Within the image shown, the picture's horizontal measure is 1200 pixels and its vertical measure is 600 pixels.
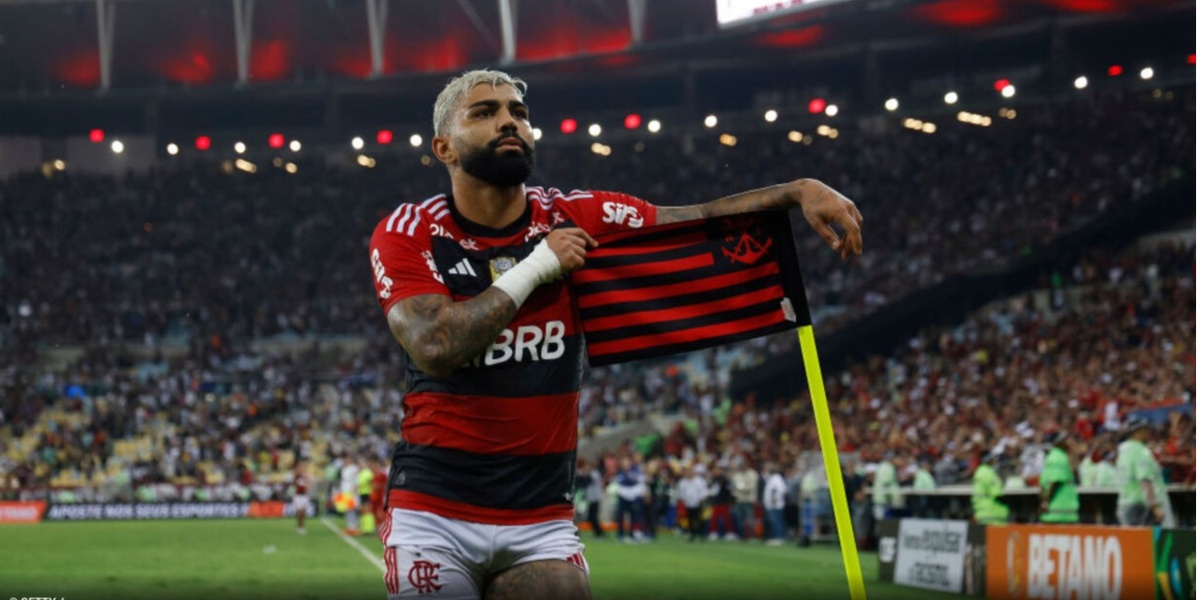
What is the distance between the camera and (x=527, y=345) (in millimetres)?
4934

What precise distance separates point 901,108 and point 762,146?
16.4 ft

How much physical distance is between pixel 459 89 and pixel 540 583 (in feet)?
5.39

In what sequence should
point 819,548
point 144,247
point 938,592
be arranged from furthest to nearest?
point 144,247
point 819,548
point 938,592

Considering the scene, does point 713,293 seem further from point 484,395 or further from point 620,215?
point 484,395

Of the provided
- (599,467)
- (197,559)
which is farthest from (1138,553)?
(599,467)

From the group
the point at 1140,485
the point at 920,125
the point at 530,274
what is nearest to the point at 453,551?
the point at 530,274

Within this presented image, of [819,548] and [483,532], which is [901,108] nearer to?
[819,548]

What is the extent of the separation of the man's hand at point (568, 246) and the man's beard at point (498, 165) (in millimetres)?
238

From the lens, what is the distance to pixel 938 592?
17875 mm

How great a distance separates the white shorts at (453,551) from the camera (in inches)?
188

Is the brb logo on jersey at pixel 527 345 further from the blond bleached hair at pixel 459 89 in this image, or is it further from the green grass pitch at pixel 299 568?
the green grass pitch at pixel 299 568

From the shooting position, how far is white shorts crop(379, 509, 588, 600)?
188 inches

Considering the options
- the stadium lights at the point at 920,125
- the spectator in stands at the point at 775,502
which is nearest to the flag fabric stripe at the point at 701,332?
the spectator in stands at the point at 775,502

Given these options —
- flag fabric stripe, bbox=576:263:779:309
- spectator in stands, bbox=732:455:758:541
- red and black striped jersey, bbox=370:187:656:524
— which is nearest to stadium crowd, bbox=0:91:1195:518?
spectator in stands, bbox=732:455:758:541
